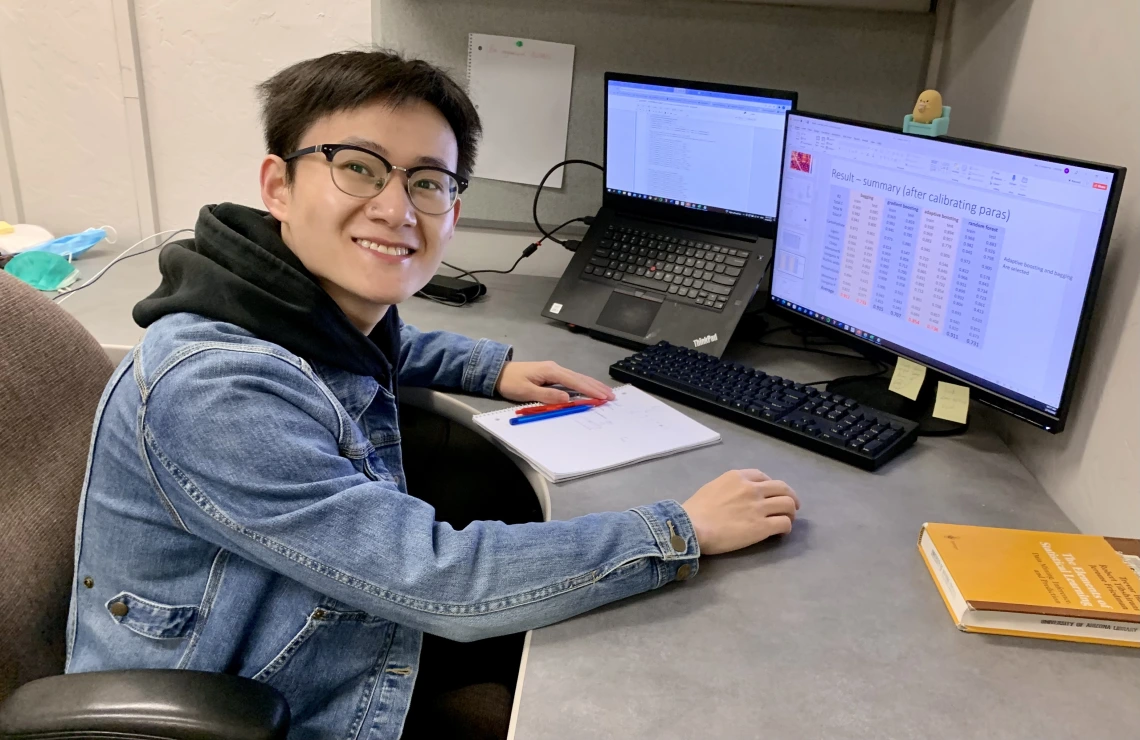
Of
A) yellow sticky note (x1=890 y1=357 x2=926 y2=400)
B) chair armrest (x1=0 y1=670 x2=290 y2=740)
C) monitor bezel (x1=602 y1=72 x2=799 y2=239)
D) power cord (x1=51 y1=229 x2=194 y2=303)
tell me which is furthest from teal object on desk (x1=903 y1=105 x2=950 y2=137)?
power cord (x1=51 y1=229 x2=194 y2=303)

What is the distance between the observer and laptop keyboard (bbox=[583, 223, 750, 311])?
1.38m

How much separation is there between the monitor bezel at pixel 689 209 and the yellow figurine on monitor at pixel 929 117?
0.18 meters

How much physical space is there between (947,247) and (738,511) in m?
0.45

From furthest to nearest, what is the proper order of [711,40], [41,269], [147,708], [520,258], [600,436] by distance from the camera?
[520,258] < [711,40] < [41,269] < [600,436] < [147,708]

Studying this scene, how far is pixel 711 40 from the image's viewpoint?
163cm

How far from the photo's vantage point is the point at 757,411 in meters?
1.09

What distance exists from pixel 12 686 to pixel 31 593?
0.08m

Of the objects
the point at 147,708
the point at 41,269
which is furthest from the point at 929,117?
the point at 41,269

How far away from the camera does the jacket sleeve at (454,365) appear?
1.18 m

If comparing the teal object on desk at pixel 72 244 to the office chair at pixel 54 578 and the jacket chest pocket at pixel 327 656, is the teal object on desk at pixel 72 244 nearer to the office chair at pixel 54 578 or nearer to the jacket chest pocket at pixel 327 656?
the office chair at pixel 54 578

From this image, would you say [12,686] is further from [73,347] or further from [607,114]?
[607,114]

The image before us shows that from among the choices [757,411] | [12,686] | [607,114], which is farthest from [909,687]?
[607,114]

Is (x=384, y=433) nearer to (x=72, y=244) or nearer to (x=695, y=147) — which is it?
(x=695, y=147)

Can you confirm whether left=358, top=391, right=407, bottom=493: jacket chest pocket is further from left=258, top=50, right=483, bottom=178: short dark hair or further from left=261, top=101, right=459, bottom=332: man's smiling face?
left=258, top=50, right=483, bottom=178: short dark hair
